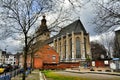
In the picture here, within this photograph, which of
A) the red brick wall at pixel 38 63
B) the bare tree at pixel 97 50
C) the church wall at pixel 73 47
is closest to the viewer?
the red brick wall at pixel 38 63

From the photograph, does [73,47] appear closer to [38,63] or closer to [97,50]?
[97,50]

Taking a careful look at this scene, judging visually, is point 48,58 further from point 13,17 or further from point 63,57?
point 13,17

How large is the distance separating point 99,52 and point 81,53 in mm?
12399

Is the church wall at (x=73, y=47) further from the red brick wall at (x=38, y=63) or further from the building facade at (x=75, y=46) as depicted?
the red brick wall at (x=38, y=63)

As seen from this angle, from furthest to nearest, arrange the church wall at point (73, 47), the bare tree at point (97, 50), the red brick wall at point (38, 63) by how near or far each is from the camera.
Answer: the bare tree at point (97, 50), the church wall at point (73, 47), the red brick wall at point (38, 63)

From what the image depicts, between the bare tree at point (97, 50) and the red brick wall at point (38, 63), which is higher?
the bare tree at point (97, 50)

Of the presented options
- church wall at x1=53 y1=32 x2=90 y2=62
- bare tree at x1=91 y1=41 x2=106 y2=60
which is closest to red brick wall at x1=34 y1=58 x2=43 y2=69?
church wall at x1=53 y1=32 x2=90 y2=62

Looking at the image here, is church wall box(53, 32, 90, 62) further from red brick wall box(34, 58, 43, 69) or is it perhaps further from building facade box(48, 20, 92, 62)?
red brick wall box(34, 58, 43, 69)

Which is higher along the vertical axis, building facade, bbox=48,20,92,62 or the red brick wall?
building facade, bbox=48,20,92,62

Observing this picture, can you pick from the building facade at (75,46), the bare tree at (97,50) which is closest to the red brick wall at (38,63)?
the building facade at (75,46)

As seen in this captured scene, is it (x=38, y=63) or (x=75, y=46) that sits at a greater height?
(x=75, y=46)

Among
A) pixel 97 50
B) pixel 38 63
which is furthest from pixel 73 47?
pixel 38 63

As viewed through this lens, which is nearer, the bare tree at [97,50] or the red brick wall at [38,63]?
the red brick wall at [38,63]

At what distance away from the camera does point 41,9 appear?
16.2 m
